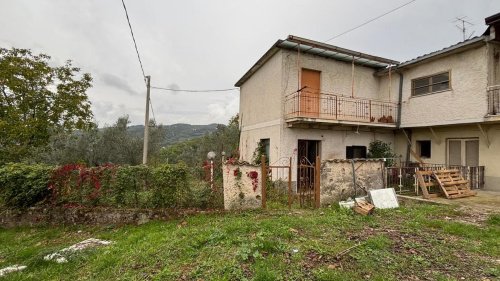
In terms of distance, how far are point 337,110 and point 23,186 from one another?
42.2 ft

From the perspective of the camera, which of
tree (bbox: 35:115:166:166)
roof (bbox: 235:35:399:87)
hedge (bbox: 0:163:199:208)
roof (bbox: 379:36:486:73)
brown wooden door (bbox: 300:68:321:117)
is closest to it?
hedge (bbox: 0:163:199:208)

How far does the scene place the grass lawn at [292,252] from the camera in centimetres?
403

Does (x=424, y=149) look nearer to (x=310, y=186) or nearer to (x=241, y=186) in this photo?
(x=310, y=186)

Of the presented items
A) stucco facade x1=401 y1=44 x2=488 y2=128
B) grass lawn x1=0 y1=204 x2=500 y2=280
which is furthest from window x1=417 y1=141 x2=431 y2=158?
grass lawn x1=0 y1=204 x2=500 y2=280

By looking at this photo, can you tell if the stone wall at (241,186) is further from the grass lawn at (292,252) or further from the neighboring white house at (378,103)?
the neighboring white house at (378,103)

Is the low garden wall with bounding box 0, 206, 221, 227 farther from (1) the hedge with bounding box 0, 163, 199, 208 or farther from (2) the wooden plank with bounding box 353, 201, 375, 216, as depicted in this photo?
(2) the wooden plank with bounding box 353, 201, 375, 216

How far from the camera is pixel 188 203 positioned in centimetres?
820

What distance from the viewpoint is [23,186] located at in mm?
8500

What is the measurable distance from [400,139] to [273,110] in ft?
24.4

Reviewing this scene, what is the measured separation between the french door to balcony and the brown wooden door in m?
6.43

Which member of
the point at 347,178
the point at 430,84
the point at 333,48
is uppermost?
the point at 333,48

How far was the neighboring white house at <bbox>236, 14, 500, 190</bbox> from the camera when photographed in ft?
35.9

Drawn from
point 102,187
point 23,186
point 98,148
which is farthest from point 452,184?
point 98,148

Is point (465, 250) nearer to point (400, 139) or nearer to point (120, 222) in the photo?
point (120, 222)
